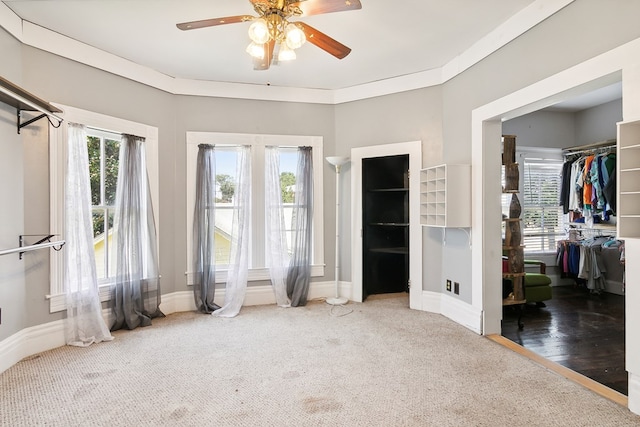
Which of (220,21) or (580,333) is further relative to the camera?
(580,333)

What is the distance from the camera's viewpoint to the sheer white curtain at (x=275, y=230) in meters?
4.28

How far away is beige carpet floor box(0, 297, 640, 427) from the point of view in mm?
2027

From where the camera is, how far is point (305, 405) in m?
2.15

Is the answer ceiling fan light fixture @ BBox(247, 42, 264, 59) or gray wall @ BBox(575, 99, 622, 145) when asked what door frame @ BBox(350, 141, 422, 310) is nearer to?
ceiling fan light fixture @ BBox(247, 42, 264, 59)

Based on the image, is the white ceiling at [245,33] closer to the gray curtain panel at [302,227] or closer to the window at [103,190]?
the window at [103,190]

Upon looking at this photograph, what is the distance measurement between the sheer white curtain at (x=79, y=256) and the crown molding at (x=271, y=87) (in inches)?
28.3

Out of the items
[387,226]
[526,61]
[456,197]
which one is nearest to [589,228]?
[387,226]

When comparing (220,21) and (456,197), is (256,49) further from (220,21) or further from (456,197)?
(456,197)

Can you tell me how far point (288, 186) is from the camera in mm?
4512

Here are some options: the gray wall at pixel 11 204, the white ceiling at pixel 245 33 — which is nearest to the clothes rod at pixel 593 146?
the white ceiling at pixel 245 33

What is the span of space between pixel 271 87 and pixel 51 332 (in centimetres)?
345

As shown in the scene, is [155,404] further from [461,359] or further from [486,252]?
→ [486,252]

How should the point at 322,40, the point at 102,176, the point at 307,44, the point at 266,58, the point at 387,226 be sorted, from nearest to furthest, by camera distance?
the point at 322,40 < the point at 266,58 < the point at 307,44 < the point at 102,176 < the point at 387,226

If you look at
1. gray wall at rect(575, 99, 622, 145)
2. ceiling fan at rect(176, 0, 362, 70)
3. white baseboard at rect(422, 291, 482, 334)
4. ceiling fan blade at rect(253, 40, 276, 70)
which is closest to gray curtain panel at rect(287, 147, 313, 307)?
white baseboard at rect(422, 291, 482, 334)
